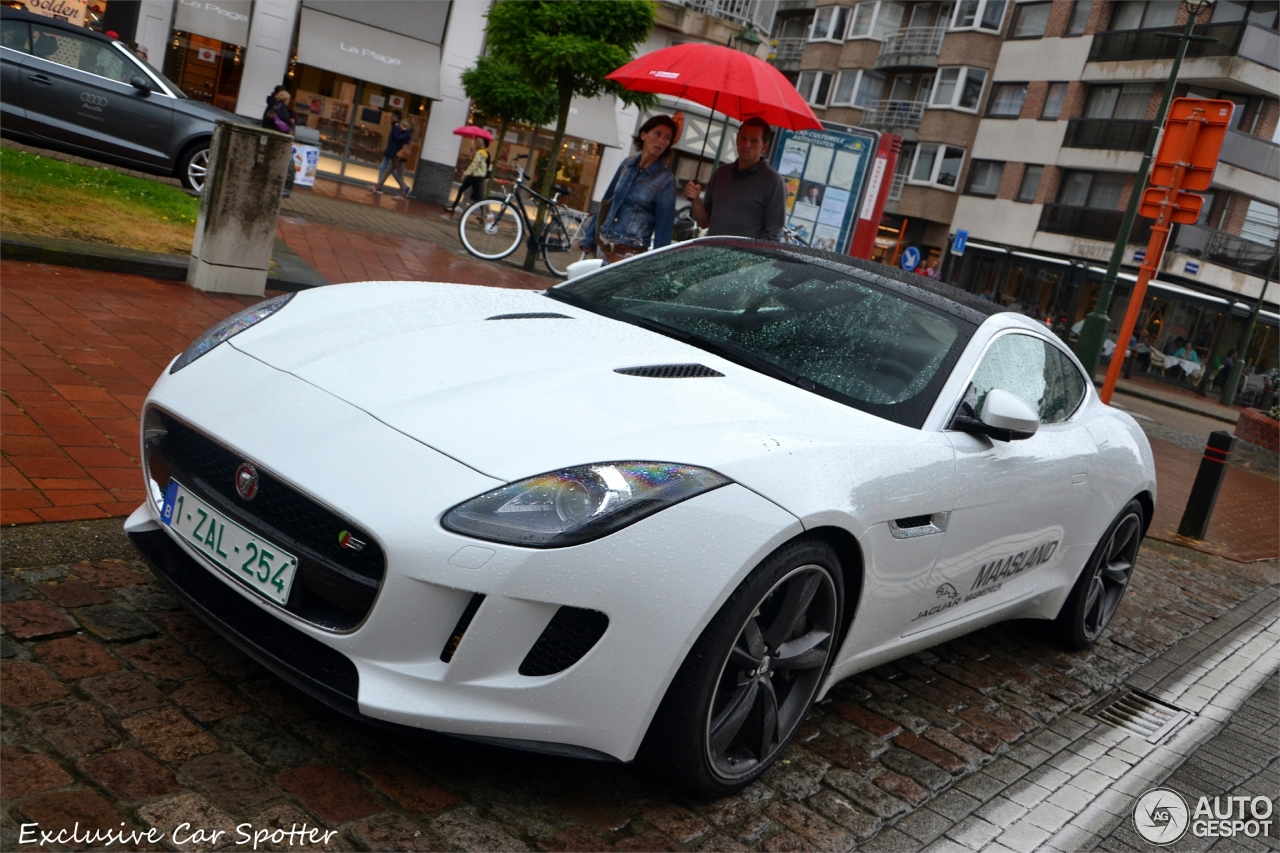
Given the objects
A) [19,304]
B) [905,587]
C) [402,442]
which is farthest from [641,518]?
[19,304]

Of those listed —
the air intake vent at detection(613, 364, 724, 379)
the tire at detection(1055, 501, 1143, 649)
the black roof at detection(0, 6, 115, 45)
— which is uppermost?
the black roof at detection(0, 6, 115, 45)

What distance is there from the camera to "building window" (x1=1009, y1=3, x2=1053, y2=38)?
47.1 m

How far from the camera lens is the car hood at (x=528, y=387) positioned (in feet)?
9.05

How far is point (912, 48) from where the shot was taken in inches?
2078

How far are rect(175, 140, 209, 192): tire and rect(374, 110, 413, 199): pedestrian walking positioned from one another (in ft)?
38.4

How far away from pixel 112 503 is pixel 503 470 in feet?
6.79

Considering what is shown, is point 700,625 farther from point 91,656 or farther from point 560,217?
point 560,217

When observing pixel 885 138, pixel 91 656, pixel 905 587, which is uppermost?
pixel 885 138

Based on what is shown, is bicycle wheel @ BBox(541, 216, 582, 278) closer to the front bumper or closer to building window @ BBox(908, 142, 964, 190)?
the front bumper

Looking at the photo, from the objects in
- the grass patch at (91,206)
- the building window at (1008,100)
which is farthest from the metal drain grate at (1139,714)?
the building window at (1008,100)

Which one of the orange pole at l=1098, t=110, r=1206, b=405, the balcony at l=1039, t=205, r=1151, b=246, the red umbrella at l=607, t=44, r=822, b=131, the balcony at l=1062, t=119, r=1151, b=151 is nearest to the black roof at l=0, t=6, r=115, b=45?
the red umbrella at l=607, t=44, r=822, b=131

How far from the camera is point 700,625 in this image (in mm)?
2652

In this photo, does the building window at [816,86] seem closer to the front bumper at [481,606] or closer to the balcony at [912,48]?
the balcony at [912,48]

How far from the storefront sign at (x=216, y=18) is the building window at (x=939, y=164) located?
109 feet
